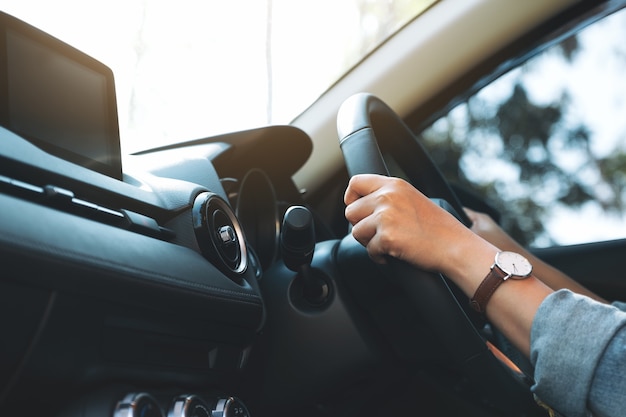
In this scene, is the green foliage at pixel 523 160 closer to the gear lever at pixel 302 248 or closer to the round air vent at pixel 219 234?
the gear lever at pixel 302 248

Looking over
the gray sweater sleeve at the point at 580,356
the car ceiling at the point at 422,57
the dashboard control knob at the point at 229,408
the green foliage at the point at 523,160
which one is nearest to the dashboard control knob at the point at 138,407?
the dashboard control knob at the point at 229,408

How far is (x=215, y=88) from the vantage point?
1425 mm

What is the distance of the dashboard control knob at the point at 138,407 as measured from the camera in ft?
2.21

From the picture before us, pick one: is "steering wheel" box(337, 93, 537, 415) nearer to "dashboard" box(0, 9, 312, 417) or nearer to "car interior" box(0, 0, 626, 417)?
"car interior" box(0, 0, 626, 417)

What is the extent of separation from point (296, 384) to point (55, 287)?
550 millimetres

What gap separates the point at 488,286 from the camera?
88 cm

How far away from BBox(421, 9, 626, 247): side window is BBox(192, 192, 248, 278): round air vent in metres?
0.92

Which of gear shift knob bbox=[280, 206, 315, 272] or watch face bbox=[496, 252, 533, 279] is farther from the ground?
gear shift knob bbox=[280, 206, 315, 272]

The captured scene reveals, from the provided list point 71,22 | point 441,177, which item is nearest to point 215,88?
point 71,22

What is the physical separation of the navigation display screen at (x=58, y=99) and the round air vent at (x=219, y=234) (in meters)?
0.13

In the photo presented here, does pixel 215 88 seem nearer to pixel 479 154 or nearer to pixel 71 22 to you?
pixel 71 22

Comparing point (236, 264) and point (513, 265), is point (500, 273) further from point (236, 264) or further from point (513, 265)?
point (236, 264)

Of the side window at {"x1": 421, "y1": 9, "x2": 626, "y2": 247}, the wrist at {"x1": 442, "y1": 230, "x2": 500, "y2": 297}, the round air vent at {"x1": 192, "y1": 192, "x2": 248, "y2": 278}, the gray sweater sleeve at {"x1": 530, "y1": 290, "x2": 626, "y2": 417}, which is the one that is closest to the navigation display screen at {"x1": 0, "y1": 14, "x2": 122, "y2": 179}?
the round air vent at {"x1": 192, "y1": 192, "x2": 248, "y2": 278}

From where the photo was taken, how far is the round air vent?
92cm
